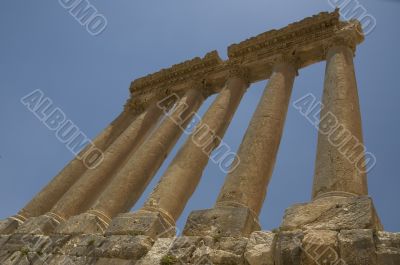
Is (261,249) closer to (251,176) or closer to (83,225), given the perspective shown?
(251,176)

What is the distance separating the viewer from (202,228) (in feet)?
34.7

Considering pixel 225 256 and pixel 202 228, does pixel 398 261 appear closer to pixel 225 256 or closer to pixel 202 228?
pixel 225 256

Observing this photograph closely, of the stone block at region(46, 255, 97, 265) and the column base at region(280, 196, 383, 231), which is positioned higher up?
the column base at region(280, 196, 383, 231)

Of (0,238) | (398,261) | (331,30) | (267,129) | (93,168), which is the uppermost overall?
(331,30)

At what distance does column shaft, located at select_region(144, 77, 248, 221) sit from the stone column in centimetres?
532

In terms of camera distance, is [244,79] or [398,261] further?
[244,79]

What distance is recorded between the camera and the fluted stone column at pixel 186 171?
12.3 m

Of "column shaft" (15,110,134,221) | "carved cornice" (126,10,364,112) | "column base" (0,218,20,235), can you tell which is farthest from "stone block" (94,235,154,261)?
"carved cornice" (126,10,364,112)

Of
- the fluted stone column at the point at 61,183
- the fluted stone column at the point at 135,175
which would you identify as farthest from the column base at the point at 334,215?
the fluted stone column at the point at 61,183

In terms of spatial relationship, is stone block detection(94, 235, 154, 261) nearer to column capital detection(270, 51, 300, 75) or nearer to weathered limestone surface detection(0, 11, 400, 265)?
weathered limestone surface detection(0, 11, 400, 265)

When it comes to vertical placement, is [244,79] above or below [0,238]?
above

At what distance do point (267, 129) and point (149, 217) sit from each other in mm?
5748

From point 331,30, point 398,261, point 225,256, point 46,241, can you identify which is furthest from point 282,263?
point 331,30

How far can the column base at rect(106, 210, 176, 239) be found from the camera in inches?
462
